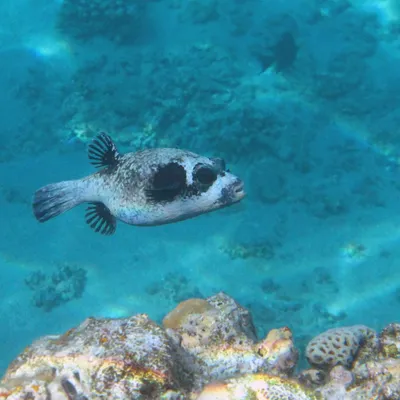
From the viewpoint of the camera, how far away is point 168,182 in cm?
405

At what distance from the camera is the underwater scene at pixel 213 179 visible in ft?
14.6

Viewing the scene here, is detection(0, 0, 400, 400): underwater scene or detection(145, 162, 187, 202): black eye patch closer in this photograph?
detection(145, 162, 187, 202): black eye patch

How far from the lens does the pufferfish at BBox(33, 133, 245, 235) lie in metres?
4.06

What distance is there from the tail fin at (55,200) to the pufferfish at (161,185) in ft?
0.71

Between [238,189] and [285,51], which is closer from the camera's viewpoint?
[238,189]

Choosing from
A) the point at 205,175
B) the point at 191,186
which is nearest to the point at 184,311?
the point at 191,186

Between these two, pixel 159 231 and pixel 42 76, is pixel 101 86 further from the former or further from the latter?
pixel 159 231

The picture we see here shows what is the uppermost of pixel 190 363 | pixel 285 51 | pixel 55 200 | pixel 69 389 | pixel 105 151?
pixel 285 51

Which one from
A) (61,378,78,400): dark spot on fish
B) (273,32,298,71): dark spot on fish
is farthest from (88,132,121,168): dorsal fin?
(273,32,298,71): dark spot on fish

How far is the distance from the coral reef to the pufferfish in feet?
28.9

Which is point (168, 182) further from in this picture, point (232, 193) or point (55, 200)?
point (55, 200)

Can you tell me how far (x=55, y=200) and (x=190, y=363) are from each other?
225 centimetres

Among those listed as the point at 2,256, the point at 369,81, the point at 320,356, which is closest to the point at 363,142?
the point at 369,81

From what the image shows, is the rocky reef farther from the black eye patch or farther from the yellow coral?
the black eye patch
